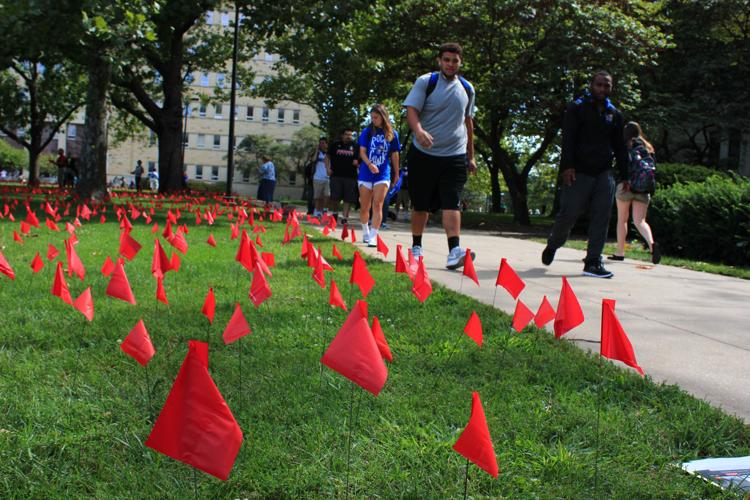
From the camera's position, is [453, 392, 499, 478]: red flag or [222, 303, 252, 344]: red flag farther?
[222, 303, 252, 344]: red flag

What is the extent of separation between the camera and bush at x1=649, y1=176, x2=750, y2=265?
1045 centimetres

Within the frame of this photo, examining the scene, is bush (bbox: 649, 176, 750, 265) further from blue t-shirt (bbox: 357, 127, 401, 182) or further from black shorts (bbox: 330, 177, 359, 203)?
blue t-shirt (bbox: 357, 127, 401, 182)

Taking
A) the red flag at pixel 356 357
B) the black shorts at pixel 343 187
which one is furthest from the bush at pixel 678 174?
the red flag at pixel 356 357

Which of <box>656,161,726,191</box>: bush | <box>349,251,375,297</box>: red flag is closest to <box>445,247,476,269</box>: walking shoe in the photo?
<box>349,251,375,297</box>: red flag

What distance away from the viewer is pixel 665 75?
2470cm

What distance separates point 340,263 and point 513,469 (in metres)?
4.57

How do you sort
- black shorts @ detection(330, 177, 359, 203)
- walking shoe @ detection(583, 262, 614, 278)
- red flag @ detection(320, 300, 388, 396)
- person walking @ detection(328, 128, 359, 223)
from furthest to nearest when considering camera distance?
black shorts @ detection(330, 177, 359, 203) → person walking @ detection(328, 128, 359, 223) → walking shoe @ detection(583, 262, 614, 278) → red flag @ detection(320, 300, 388, 396)

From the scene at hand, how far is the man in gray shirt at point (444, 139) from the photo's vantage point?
6559 millimetres

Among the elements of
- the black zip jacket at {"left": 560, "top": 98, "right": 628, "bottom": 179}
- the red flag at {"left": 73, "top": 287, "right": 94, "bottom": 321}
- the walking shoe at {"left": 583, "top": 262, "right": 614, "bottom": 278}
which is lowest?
the walking shoe at {"left": 583, "top": 262, "right": 614, "bottom": 278}

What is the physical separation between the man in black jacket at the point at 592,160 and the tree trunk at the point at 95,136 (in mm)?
11848

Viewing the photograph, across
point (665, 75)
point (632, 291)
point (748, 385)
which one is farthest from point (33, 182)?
point (748, 385)

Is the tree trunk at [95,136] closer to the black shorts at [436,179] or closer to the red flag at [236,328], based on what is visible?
the black shorts at [436,179]

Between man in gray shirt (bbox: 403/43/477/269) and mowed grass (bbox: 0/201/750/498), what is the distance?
2.81 meters

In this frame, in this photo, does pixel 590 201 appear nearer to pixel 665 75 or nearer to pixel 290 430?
pixel 290 430
